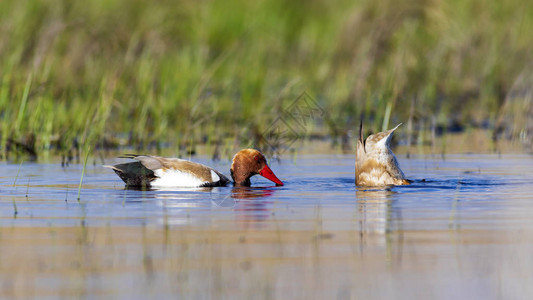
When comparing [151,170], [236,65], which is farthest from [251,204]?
[236,65]

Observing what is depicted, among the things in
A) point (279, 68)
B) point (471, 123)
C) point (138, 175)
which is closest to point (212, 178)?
point (138, 175)

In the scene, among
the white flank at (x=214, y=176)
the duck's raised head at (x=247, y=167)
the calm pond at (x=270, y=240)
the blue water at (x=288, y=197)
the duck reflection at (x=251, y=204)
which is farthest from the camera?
the duck's raised head at (x=247, y=167)

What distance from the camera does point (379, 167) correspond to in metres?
9.53

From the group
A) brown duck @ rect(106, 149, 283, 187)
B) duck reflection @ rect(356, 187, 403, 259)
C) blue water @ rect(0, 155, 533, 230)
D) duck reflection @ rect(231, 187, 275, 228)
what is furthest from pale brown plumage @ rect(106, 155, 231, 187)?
duck reflection @ rect(356, 187, 403, 259)

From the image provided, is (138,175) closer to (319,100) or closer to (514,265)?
(514,265)

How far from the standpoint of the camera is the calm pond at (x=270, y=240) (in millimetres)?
5082

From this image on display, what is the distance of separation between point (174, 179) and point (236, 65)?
6104 mm

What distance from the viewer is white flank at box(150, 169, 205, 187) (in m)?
9.65

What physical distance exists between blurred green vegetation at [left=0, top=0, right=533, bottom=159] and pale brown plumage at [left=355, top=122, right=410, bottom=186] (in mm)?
1587

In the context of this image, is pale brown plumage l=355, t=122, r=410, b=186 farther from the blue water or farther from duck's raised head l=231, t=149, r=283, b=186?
Answer: duck's raised head l=231, t=149, r=283, b=186

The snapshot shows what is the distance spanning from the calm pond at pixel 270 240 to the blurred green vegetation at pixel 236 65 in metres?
2.36

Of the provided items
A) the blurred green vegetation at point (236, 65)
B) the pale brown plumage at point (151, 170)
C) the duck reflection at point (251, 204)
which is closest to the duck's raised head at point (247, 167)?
the duck reflection at point (251, 204)

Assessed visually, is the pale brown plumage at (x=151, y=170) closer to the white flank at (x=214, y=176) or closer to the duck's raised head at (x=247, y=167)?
the white flank at (x=214, y=176)

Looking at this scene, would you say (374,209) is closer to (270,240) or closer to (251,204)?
(251,204)
